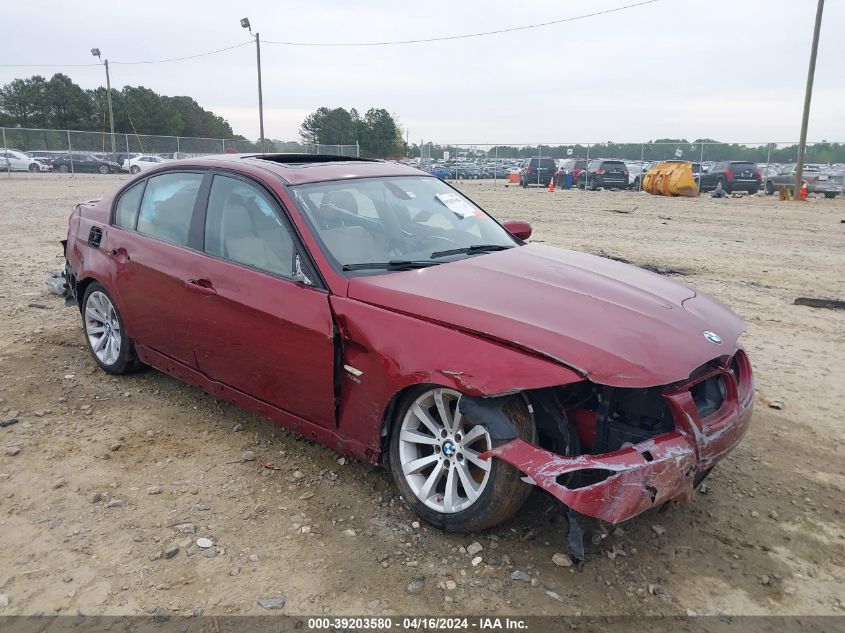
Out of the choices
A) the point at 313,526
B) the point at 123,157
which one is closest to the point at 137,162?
the point at 123,157

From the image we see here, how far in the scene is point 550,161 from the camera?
113 feet

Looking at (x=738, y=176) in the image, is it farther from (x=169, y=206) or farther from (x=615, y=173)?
(x=169, y=206)

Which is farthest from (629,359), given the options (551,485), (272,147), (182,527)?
(272,147)

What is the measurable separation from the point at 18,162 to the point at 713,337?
132ft

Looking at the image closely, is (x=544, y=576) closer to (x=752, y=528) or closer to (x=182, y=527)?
(x=752, y=528)

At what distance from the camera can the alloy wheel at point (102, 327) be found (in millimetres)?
4852

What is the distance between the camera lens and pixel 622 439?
2816 mm

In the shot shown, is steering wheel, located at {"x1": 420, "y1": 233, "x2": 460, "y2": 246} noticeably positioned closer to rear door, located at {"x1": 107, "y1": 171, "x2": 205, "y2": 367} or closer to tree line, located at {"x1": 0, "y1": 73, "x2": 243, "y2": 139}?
rear door, located at {"x1": 107, "y1": 171, "x2": 205, "y2": 367}

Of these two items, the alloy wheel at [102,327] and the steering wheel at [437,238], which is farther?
the alloy wheel at [102,327]

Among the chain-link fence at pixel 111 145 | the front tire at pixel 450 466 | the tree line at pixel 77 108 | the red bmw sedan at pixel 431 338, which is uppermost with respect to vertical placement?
the tree line at pixel 77 108

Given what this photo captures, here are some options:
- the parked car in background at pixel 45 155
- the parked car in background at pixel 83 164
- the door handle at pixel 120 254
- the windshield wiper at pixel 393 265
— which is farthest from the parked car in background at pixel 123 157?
the windshield wiper at pixel 393 265

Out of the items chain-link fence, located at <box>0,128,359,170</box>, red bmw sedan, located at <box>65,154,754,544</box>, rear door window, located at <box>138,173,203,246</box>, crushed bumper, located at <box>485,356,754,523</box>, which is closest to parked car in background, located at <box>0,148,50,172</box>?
chain-link fence, located at <box>0,128,359,170</box>

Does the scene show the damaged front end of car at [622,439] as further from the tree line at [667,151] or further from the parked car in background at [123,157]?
the parked car in background at [123,157]

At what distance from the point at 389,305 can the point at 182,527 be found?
1439mm
